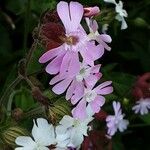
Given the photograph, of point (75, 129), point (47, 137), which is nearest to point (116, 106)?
point (75, 129)

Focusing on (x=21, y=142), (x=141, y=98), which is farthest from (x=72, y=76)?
(x=141, y=98)

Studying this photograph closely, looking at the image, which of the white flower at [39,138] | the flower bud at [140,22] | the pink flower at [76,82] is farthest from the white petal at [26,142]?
the flower bud at [140,22]

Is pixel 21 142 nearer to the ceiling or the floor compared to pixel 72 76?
nearer to the floor

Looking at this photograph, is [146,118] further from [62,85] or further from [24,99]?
[62,85]

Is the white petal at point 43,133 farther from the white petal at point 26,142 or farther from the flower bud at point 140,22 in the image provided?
the flower bud at point 140,22

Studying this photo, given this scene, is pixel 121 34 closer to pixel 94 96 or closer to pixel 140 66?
pixel 140 66
